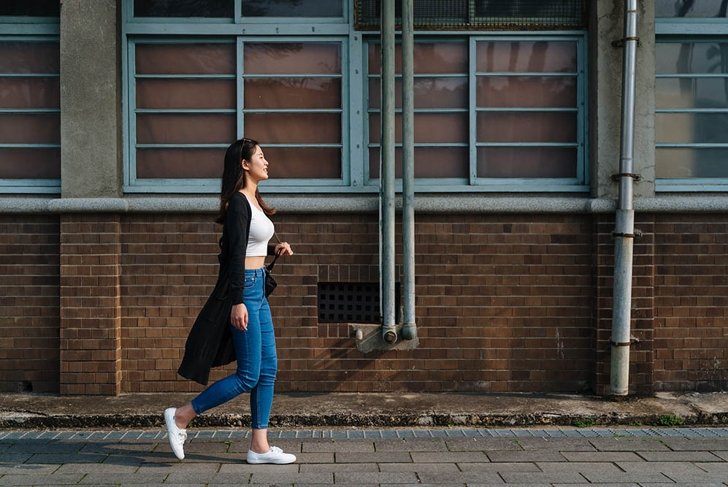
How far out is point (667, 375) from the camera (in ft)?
26.3

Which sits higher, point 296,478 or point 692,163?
point 692,163

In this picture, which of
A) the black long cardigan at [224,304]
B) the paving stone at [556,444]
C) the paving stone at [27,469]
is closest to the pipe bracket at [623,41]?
the paving stone at [556,444]

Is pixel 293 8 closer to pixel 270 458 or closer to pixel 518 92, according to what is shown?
pixel 518 92

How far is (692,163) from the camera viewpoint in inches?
322

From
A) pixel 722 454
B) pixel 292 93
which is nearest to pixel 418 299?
pixel 292 93

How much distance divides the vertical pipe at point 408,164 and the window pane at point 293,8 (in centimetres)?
71

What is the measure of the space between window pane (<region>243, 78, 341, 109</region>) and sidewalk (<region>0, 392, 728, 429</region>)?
8.18 ft

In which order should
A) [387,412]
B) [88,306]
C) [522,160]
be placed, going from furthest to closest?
1. [522,160]
2. [88,306]
3. [387,412]

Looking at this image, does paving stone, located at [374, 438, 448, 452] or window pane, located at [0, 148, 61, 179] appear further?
window pane, located at [0, 148, 61, 179]

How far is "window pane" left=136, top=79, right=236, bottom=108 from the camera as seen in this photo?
26.7 ft

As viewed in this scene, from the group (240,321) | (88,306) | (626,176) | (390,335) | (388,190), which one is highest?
(626,176)

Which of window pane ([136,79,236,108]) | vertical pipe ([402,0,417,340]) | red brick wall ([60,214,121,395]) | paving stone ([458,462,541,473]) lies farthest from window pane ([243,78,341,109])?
paving stone ([458,462,541,473])

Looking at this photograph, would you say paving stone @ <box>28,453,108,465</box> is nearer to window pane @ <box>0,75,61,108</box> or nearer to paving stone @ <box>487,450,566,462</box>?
paving stone @ <box>487,450,566,462</box>

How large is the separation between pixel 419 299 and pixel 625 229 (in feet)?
5.79
